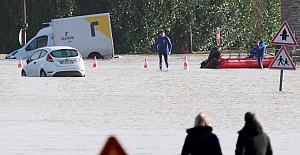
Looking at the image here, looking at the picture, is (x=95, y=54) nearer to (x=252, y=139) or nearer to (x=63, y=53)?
(x=63, y=53)

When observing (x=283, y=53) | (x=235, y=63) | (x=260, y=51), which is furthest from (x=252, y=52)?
(x=283, y=53)

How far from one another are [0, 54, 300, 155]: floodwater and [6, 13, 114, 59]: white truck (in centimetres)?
1494

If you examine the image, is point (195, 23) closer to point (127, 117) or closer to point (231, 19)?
point (231, 19)

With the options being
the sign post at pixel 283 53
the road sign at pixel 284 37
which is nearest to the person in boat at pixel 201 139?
the sign post at pixel 283 53

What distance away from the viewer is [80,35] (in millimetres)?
49281

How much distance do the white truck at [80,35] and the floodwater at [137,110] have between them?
1494cm

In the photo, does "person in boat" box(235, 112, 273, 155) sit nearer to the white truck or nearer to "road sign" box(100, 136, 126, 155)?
"road sign" box(100, 136, 126, 155)

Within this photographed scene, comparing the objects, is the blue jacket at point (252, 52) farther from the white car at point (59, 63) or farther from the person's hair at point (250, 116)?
the person's hair at point (250, 116)

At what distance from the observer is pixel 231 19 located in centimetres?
6391

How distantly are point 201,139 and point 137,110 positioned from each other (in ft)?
38.0

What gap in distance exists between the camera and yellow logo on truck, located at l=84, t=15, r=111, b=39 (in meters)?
48.6

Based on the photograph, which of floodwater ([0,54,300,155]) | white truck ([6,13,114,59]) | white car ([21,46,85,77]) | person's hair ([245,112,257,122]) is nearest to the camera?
person's hair ([245,112,257,122])

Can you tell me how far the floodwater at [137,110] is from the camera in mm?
14500

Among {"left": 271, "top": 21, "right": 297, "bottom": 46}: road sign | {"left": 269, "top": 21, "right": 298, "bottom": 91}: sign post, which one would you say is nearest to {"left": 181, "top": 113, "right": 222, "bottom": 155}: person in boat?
{"left": 269, "top": 21, "right": 298, "bottom": 91}: sign post
